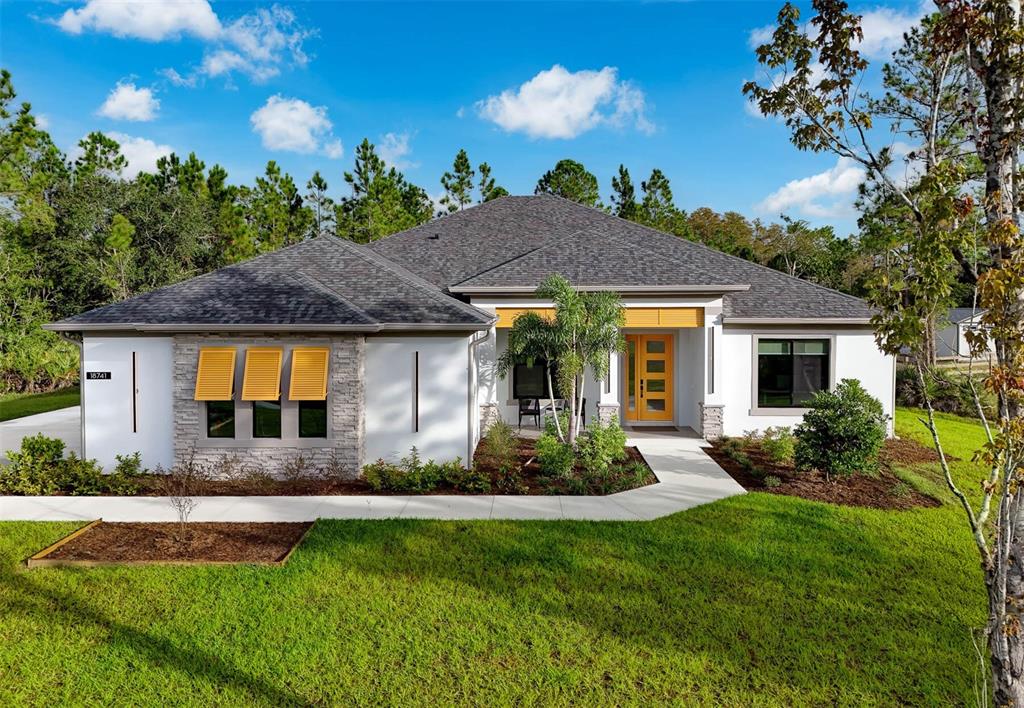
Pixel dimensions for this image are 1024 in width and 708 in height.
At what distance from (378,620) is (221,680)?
1.37m

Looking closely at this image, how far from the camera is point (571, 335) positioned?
1086 centimetres

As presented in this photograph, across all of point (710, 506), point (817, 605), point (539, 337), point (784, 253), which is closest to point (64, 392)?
point (539, 337)

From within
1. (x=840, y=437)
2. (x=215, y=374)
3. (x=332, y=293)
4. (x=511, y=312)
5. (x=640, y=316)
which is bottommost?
(x=840, y=437)

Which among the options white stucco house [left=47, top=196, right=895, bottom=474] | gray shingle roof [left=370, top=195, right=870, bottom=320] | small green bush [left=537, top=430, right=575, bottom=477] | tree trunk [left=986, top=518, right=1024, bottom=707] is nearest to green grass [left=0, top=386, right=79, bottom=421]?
white stucco house [left=47, top=196, right=895, bottom=474]

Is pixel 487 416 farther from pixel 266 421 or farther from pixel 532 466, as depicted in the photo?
pixel 266 421

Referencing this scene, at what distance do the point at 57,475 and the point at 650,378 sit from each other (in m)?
13.8

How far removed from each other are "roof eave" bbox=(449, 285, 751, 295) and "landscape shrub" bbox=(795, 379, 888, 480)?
13.4 ft

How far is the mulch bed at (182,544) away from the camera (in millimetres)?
6516

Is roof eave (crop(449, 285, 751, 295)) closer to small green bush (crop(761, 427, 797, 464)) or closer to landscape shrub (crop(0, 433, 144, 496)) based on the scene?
small green bush (crop(761, 427, 797, 464))

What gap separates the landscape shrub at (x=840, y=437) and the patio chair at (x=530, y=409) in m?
6.83

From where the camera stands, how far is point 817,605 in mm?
5469

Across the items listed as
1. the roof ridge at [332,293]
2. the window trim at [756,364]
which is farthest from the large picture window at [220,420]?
the window trim at [756,364]

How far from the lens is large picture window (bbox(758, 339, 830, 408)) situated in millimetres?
14219

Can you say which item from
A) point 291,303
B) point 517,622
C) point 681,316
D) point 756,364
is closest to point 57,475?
point 291,303
